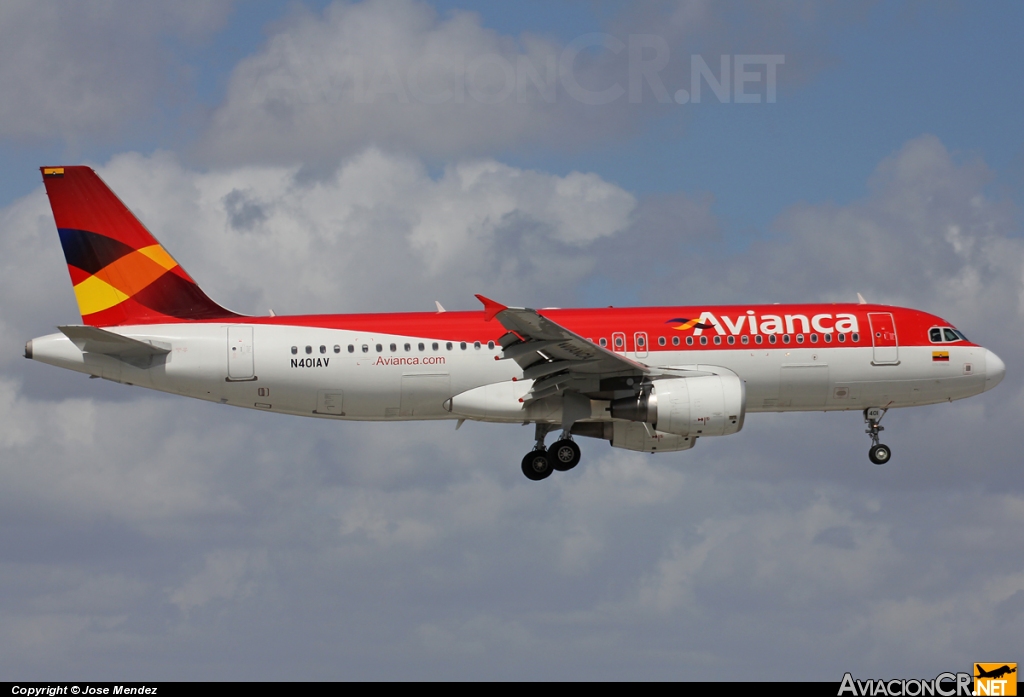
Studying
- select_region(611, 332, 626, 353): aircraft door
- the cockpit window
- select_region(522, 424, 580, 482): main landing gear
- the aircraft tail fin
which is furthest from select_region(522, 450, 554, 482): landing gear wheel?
the cockpit window

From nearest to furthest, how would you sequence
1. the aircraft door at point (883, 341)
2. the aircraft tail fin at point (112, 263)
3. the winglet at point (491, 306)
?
the winglet at point (491, 306)
the aircraft door at point (883, 341)
the aircraft tail fin at point (112, 263)

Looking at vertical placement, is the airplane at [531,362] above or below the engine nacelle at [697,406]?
above

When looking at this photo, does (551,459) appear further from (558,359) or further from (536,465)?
(558,359)

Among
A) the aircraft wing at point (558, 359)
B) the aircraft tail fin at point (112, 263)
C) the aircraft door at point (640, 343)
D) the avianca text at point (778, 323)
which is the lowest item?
the aircraft wing at point (558, 359)

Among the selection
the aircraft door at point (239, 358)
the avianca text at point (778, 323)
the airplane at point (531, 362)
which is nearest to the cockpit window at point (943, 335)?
the airplane at point (531, 362)

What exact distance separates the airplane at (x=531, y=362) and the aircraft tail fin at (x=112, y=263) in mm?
1054

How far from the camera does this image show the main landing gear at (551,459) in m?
46.6

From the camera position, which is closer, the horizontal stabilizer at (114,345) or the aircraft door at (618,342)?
the horizontal stabilizer at (114,345)

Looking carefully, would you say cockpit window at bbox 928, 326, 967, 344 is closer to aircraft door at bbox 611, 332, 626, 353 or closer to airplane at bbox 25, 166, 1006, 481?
airplane at bbox 25, 166, 1006, 481

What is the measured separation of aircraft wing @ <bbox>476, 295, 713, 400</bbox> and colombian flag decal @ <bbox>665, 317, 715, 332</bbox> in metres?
1.54

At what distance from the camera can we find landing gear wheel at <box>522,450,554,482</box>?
46.9 m

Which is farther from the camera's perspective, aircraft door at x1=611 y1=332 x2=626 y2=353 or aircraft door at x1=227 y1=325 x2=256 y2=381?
aircraft door at x1=227 y1=325 x2=256 y2=381

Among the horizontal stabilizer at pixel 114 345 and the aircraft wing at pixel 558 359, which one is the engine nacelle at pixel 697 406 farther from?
the horizontal stabilizer at pixel 114 345

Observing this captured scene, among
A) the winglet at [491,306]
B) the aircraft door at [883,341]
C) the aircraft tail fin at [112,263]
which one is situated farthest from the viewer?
the aircraft tail fin at [112,263]
